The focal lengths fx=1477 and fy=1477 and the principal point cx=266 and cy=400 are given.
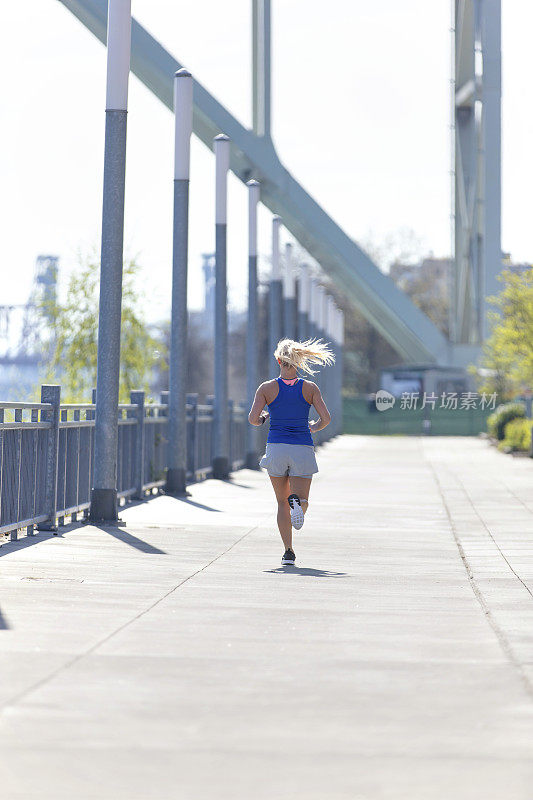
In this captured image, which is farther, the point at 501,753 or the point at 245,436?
the point at 245,436

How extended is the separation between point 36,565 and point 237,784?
6462mm

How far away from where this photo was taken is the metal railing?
1244cm

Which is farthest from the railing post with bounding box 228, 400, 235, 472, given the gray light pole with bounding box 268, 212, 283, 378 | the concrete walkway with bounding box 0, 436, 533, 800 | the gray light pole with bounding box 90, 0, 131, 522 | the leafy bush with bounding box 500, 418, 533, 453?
the concrete walkway with bounding box 0, 436, 533, 800

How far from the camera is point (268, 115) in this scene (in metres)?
65.4

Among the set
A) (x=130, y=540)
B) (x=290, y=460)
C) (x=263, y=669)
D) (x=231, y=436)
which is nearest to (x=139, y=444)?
(x=130, y=540)

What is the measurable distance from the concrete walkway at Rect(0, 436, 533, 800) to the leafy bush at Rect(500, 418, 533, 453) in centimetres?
3118

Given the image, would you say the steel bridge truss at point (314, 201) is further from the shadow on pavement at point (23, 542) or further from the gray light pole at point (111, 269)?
the shadow on pavement at point (23, 542)

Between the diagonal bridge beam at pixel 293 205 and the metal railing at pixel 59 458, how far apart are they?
4008 cm

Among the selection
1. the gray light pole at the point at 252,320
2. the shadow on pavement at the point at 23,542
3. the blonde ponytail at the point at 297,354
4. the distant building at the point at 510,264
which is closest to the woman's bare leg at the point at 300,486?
the blonde ponytail at the point at 297,354

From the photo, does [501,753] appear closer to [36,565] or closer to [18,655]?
[18,655]

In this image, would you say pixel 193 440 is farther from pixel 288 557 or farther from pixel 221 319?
pixel 288 557

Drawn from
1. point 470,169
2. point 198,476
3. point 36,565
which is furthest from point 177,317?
point 470,169

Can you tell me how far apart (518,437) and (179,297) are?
86.1 feet

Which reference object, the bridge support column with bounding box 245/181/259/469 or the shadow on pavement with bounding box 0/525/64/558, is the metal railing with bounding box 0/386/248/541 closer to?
the shadow on pavement with bounding box 0/525/64/558
